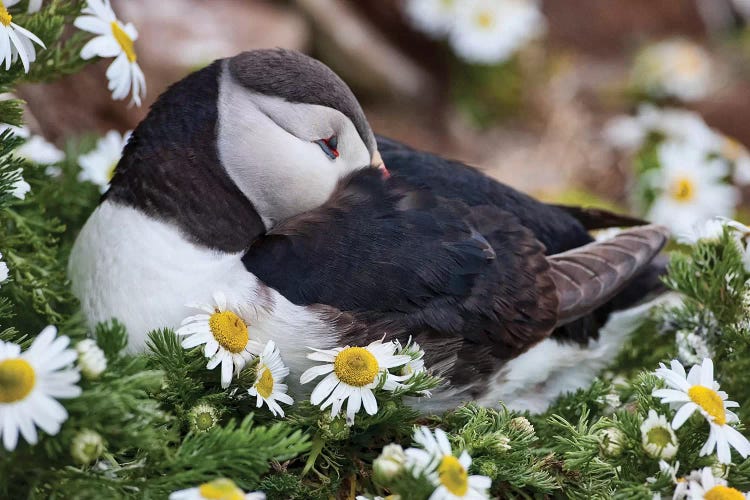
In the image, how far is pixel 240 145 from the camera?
8.48 feet

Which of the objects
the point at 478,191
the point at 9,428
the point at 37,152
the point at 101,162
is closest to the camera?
the point at 9,428

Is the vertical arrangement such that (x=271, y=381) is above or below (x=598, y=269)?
below

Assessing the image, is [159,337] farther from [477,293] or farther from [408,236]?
[477,293]

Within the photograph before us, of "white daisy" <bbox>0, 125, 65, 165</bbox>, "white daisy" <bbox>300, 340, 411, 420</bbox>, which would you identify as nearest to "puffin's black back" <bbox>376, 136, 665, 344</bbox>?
"white daisy" <bbox>300, 340, 411, 420</bbox>

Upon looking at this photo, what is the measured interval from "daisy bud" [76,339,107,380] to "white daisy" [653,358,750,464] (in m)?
1.27

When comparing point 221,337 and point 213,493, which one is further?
point 221,337

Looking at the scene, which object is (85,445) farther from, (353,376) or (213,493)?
(353,376)

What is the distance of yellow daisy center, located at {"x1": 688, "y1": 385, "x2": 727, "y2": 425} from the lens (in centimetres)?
221

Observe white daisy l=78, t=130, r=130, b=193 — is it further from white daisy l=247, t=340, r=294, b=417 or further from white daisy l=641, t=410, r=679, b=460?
white daisy l=641, t=410, r=679, b=460

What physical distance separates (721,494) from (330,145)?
1407mm

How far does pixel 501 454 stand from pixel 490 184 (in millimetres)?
1145

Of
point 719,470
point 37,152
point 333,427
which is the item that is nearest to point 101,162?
point 37,152

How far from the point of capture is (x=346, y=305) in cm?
249

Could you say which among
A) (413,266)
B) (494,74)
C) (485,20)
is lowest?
(494,74)
